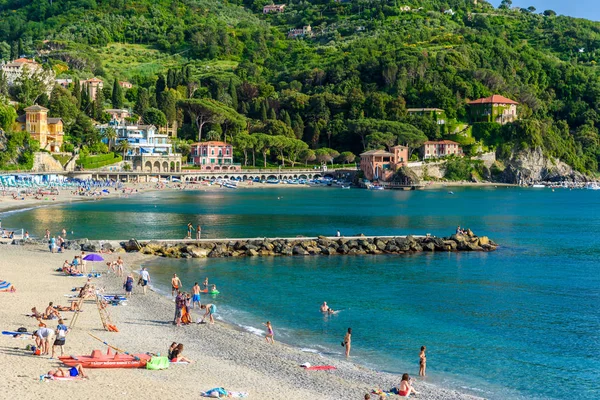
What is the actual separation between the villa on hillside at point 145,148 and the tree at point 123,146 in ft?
1.20

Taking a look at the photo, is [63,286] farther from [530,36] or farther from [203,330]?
[530,36]

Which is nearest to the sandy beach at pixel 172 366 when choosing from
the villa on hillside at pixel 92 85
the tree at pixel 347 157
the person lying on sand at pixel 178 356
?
the person lying on sand at pixel 178 356

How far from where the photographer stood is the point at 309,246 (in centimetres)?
4369

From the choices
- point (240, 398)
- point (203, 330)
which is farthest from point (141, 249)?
point (240, 398)

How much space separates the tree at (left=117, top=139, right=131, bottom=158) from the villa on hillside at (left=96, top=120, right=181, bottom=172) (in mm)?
367

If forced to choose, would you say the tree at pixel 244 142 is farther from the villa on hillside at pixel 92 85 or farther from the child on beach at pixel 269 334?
the child on beach at pixel 269 334

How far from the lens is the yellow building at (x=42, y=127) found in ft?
328

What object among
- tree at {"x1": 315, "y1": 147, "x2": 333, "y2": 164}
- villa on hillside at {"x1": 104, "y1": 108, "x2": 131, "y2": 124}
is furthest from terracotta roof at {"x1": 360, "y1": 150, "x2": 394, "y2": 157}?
villa on hillside at {"x1": 104, "y1": 108, "x2": 131, "y2": 124}

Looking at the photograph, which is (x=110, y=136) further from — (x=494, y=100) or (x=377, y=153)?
(x=494, y=100)

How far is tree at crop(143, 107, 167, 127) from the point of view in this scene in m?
121

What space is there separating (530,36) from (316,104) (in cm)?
8499

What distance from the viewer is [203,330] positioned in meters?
23.9

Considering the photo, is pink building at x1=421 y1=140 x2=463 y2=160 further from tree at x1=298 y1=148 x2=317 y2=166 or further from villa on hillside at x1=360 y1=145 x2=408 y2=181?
tree at x1=298 y1=148 x2=317 y2=166

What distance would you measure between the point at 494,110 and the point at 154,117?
64384 mm
